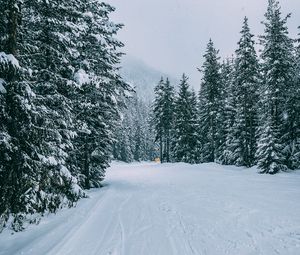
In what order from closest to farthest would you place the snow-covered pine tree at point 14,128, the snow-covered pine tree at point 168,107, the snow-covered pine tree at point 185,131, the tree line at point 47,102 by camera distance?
the snow-covered pine tree at point 14,128 → the tree line at point 47,102 → the snow-covered pine tree at point 185,131 → the snow-covered pine tree at point 168,107

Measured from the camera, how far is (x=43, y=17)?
1250 centimetres

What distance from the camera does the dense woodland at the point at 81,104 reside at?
9.14m

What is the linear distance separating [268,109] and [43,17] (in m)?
24.3

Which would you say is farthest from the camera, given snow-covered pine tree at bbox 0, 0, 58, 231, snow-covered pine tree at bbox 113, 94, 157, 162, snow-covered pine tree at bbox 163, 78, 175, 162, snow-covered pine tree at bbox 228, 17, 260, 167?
snow-covered pine tree at bbox 113, 94, 157, 162

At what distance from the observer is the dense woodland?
30.0 ft

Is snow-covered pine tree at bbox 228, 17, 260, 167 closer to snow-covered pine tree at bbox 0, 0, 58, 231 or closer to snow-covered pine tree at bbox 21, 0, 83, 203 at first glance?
snow-covered pine tree at bbox 21, 0, 83, 203

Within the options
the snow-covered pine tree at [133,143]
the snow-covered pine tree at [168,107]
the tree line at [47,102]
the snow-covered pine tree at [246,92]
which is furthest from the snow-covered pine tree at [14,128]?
the snow-covered pine tree at [133,143]

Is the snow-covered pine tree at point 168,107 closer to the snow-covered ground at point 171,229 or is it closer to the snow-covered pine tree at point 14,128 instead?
the snow-covered ground at point 171,229

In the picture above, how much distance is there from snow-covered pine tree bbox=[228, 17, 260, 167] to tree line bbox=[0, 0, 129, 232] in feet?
60.2

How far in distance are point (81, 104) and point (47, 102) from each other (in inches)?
153

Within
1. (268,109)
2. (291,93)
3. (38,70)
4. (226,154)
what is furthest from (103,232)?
(226,154)

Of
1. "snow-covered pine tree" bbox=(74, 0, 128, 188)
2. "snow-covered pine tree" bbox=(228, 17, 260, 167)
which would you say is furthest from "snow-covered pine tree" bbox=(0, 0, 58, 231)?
"snow-covered pine tree" bbox=(228, 17, 260, 167)

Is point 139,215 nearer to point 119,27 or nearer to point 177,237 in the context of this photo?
point 177,237

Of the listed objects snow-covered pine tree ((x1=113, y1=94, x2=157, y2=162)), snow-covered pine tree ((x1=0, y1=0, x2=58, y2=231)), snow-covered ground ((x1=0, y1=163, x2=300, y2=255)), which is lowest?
snow-covered ground ((x1=0, y1=163, x2=300, y2=255))
